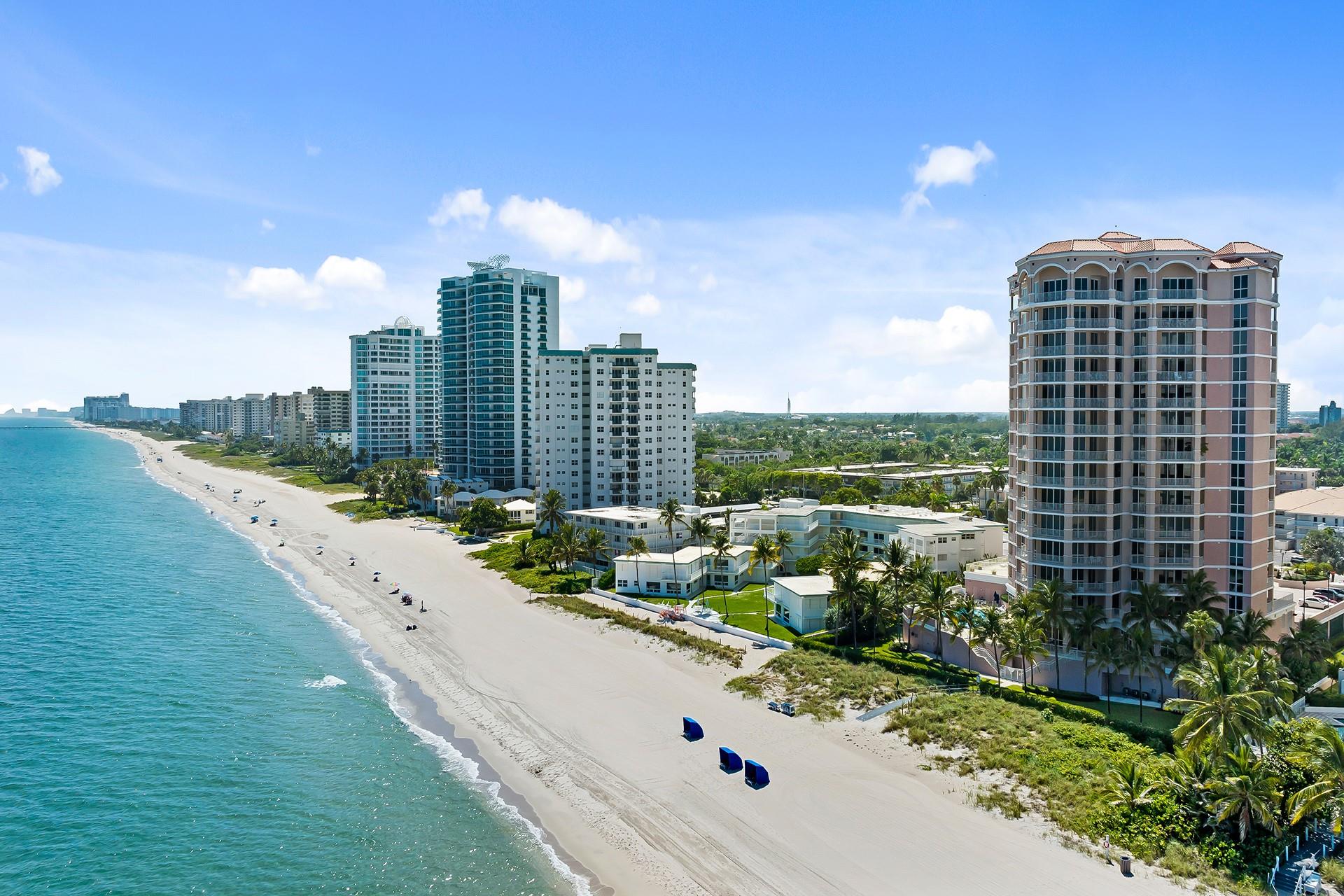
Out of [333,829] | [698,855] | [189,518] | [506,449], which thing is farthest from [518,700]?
[189,518]

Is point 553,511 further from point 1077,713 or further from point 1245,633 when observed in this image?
point 1245,633

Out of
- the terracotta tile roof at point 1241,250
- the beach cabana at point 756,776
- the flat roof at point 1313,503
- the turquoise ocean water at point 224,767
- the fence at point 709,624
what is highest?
the terracotta tile roof at point 1241,250

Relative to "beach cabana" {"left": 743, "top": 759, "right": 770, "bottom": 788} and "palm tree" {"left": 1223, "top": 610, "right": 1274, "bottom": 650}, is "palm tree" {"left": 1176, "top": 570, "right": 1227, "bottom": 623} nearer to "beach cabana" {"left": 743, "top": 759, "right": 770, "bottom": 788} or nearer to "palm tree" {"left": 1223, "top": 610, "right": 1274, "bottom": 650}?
"palm tree" {"left": 1223, "top": 610, "right": 1274, "bottom": 650}

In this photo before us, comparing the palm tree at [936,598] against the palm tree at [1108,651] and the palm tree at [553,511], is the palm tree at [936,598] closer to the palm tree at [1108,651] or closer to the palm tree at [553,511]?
the palm tree at [1108,651]

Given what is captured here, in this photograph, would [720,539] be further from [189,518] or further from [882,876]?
[189,518]

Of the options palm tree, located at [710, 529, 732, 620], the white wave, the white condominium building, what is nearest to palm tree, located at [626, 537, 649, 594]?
palm tree, located at [710, 529, 732, 620]

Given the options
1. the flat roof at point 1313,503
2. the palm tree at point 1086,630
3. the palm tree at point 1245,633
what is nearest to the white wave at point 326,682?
the palm tree at point 1086,630

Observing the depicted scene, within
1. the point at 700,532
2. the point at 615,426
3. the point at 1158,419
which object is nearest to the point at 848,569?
the point at 1158,419
